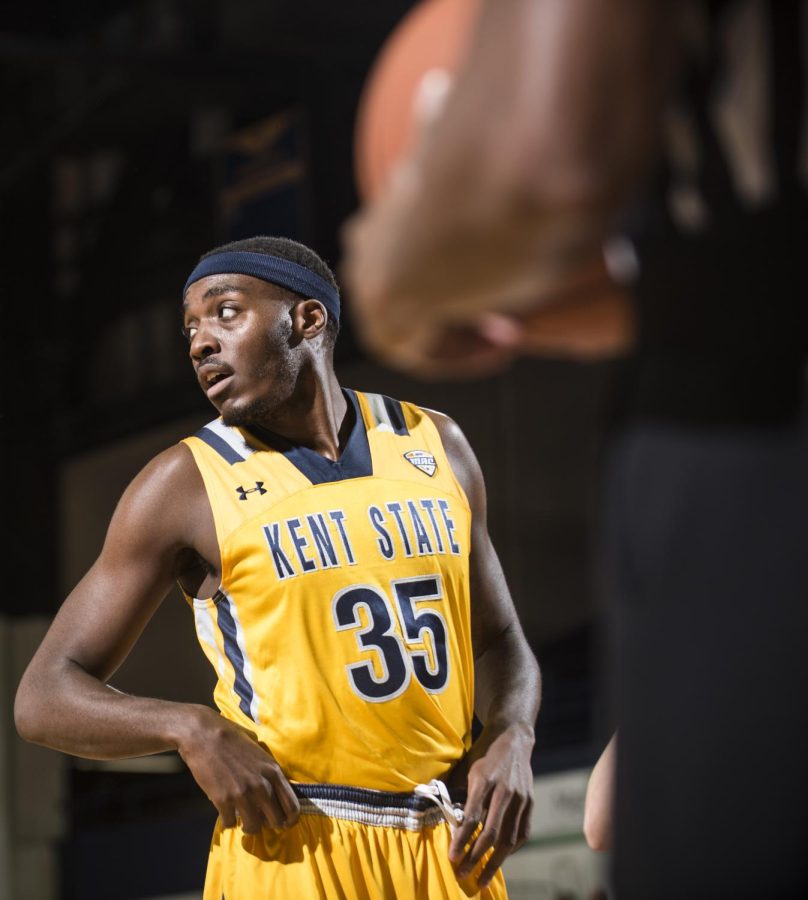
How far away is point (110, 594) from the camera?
8.97ft

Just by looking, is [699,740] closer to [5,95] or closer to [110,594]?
[110,594]

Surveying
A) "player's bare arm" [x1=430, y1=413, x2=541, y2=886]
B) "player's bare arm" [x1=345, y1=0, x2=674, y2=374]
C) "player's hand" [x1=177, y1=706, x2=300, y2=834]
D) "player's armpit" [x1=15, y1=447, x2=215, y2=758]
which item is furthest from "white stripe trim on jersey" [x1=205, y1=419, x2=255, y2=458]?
Answer: "player's bare arm" [x1=345, y1=0, x2=674, y2=374]

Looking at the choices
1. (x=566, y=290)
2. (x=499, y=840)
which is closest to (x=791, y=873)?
(x=566, y=290)

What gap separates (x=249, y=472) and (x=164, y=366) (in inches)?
277

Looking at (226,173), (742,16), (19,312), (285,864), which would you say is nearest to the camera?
(742,16)

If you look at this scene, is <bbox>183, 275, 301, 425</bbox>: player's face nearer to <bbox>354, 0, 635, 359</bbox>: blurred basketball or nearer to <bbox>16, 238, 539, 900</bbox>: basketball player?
<bbox>16, 238, 539, 900</bbox>: basketball player

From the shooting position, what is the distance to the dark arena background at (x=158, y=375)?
348 inches

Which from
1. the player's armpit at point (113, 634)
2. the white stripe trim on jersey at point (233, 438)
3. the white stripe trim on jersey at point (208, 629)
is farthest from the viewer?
the white stripe trim on jersey at point (233, 438)

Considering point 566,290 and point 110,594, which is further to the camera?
point 110,594

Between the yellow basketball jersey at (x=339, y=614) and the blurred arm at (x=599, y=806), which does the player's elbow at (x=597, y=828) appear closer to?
the blurred arm at (x=599, y=806)

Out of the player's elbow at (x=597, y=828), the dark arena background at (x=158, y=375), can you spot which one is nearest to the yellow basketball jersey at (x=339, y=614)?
the player's elbow at (x=597, y=828)

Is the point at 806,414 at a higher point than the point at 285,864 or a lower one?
higher

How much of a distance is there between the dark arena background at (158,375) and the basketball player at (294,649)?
5702 millimetres

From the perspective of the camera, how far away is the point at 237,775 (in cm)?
255
